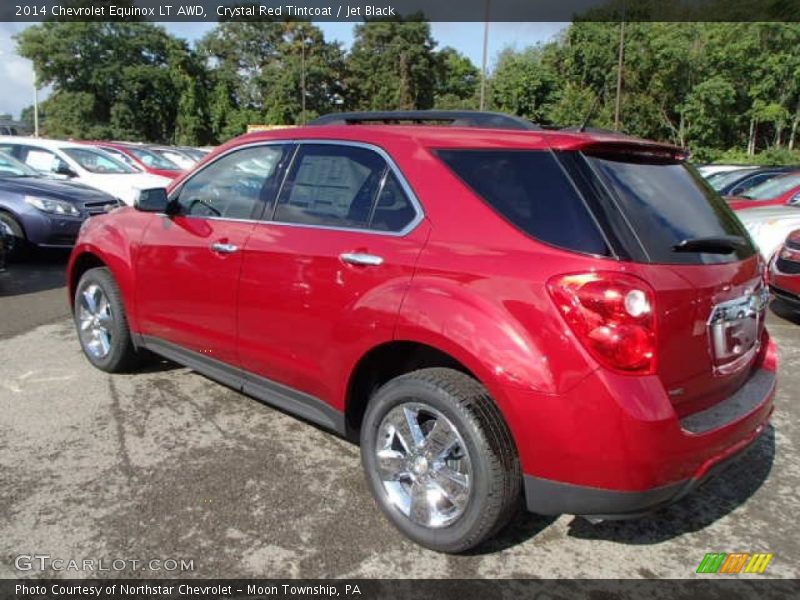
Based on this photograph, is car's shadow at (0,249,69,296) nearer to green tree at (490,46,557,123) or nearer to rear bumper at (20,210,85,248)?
rear bumper at (20,210,85,248)

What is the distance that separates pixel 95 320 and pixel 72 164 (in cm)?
819

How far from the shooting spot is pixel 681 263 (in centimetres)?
232

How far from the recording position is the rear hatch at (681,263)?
Answer: 222 cm

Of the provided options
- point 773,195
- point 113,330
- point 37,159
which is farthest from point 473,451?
point 37,159

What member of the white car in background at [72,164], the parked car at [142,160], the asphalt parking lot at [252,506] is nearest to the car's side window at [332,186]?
the asphalt parking lot at [252,506]

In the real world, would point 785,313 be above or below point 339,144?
below

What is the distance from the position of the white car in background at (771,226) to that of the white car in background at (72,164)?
362 inches

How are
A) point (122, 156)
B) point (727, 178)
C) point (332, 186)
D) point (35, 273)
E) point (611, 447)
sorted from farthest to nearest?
point (122, 156), point (727, 178), point (35, 273), point (332, 186), point (611, 447)

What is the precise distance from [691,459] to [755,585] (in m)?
0.68

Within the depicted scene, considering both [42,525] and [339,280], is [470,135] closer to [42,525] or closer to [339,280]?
[339,280]

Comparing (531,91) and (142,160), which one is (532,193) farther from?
(531,91)

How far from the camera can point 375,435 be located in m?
2.77

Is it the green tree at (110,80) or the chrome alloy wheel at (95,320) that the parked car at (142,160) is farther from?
the green tree at (110,80)

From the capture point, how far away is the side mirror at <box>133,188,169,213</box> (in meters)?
3.76
